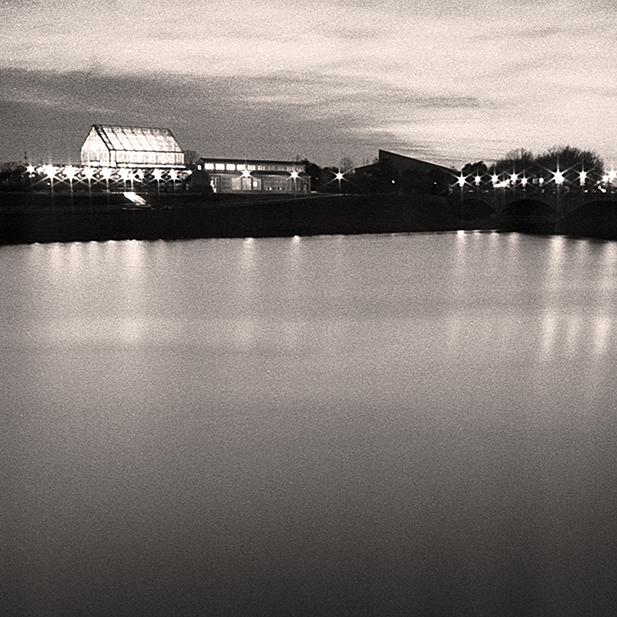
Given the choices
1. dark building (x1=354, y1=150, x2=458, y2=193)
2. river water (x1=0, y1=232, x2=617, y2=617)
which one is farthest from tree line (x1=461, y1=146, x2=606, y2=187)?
river water (x1=0, y1=232, x2=617, y2=617)

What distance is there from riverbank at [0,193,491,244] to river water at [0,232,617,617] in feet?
79.0

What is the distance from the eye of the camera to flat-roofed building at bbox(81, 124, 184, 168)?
244ft

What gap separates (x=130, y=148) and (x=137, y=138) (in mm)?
2439

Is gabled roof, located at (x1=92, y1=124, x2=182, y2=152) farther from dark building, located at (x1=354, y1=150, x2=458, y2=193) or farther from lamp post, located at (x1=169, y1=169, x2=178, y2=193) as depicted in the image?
dark building, located at (x1=354, y1=150, x2=458, y2=193)

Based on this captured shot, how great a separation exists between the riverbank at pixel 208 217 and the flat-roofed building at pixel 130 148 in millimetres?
21489

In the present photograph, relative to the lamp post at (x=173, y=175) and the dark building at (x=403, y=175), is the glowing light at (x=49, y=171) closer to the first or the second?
the lamp post at (x=173, y=175)

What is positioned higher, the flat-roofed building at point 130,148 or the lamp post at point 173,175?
the flat-roofed building at point 130,148

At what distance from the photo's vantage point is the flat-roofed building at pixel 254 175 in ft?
255

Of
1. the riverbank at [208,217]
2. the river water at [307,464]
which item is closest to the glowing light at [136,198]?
the riverbank at [208,217]

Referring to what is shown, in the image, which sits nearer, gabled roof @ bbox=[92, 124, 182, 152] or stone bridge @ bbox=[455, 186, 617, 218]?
stone bridge @ bbox=[455, 186, 617, 218]

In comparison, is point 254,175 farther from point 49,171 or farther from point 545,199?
point 545,199

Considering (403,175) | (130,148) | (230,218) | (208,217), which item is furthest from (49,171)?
(403,175)

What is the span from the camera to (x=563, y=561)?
14.4ft

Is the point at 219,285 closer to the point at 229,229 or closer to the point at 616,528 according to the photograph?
the point at 616,528
